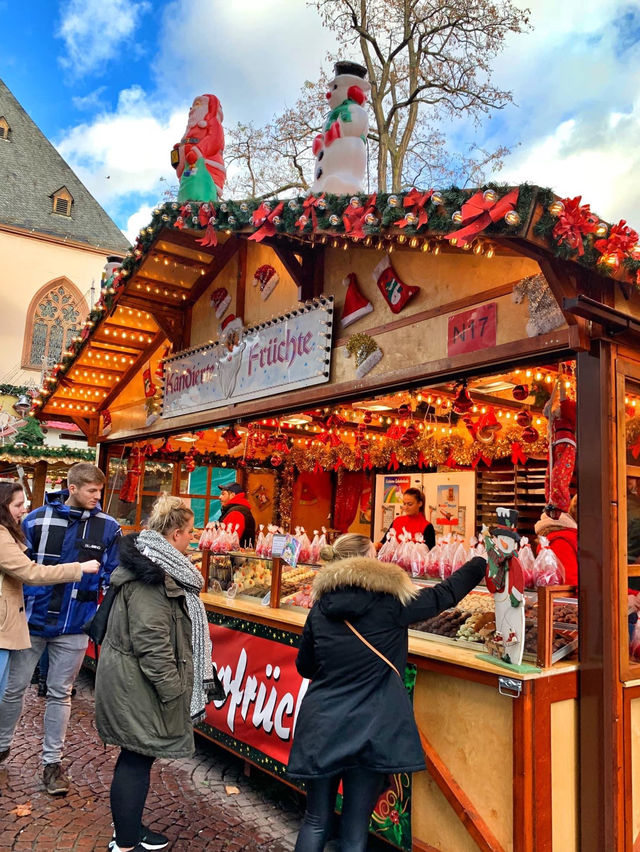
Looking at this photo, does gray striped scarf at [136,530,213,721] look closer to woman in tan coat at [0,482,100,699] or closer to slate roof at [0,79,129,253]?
woman in tan coat at [0,482,100,699]

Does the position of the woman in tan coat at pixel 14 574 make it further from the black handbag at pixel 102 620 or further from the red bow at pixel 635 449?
the red bow at pixel 635 449

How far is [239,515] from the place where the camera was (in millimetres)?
7297

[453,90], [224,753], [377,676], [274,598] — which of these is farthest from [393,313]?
[453,90]

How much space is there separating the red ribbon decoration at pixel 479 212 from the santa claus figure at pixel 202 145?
4182 mm

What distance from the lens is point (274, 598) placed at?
5082mm

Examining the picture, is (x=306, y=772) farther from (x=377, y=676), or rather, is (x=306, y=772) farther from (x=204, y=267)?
(x=204, y=267)

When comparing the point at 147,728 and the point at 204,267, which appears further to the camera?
the point at 204,267

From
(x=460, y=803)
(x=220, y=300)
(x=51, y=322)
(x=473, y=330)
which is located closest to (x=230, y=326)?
(x=220, y=300)

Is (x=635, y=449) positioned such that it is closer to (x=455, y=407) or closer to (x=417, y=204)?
(x=417, y=204)

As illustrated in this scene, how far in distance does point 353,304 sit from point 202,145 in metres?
3.01

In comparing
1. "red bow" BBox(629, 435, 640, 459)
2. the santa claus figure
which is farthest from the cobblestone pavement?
the santa claus figure

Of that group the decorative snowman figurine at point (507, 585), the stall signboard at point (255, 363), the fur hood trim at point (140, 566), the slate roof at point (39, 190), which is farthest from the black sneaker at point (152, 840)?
the slate roof at point (39, 190)

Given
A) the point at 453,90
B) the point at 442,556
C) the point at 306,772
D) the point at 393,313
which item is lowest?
the point at 306,772

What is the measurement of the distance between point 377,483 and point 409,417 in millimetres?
3348
